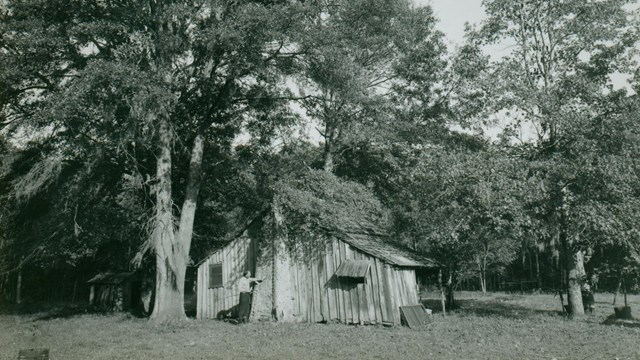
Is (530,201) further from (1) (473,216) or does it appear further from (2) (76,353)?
(2) (76,353)

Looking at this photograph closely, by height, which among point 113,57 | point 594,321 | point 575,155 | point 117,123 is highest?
point 113,57

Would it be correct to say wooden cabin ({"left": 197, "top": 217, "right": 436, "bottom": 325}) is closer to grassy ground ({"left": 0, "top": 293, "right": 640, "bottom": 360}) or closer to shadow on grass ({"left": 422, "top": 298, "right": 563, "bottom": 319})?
grassy ground ({"left": 0, "top": 293, "right": 640, "bottom": 360})

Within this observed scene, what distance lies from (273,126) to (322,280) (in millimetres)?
8888

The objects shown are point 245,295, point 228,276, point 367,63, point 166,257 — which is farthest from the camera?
point 367,63

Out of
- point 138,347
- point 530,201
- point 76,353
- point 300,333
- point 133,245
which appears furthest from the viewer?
point 133,245

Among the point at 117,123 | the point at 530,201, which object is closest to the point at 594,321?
the point at 530,201

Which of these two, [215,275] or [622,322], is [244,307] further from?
[622,322]

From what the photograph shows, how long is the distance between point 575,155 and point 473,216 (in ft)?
15.2

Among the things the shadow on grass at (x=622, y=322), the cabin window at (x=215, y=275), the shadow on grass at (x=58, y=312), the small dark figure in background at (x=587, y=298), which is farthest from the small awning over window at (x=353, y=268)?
the small dark figure in background at (x=587, y=298)

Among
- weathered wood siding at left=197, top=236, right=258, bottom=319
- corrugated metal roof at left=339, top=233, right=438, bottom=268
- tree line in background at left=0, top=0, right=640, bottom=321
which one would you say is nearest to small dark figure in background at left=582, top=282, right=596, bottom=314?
tree line in background at left=0, top=0, right=640, bottom=321

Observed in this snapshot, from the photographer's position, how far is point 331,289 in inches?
721

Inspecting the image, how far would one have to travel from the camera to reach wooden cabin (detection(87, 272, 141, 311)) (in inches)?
1174

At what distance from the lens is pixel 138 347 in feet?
40.9

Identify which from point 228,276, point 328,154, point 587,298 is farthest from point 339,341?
point 328,154
